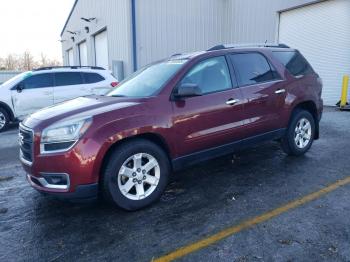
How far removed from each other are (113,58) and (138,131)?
1333 centimetres

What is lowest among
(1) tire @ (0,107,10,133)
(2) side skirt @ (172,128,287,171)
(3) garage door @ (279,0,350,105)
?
(1) tire @ (0,107,10,133)

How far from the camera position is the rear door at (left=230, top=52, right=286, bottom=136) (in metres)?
4.52

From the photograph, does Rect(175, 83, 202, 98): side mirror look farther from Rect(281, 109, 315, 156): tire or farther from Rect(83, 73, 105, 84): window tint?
Rect(83, 73, 105, 84): window tint

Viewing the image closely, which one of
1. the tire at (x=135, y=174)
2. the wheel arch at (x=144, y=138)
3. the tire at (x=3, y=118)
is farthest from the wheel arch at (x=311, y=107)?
the tire at (x=3, y=118)

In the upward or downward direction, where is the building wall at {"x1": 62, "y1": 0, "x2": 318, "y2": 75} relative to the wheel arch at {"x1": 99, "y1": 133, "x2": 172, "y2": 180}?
upward

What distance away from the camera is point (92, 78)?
412 inches

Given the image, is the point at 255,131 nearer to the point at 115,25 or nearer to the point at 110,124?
the point at 110,124

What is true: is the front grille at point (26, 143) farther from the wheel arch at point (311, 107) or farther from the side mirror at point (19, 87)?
the side mirror at point (19, 87)

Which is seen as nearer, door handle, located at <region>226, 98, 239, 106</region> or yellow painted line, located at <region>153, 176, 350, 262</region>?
yellow painted line, located at <region>153, 176, 350, 262</region>

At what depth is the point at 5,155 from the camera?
21.9 ft

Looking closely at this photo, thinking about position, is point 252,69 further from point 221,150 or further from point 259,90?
point 221,150

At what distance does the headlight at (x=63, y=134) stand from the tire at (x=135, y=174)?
0.44 m

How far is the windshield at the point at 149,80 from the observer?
13.3ft

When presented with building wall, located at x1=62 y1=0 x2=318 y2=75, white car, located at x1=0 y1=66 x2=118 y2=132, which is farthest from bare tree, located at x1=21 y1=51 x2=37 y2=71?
white car, located at x1=0 y1=66 x2=118 y2=132
